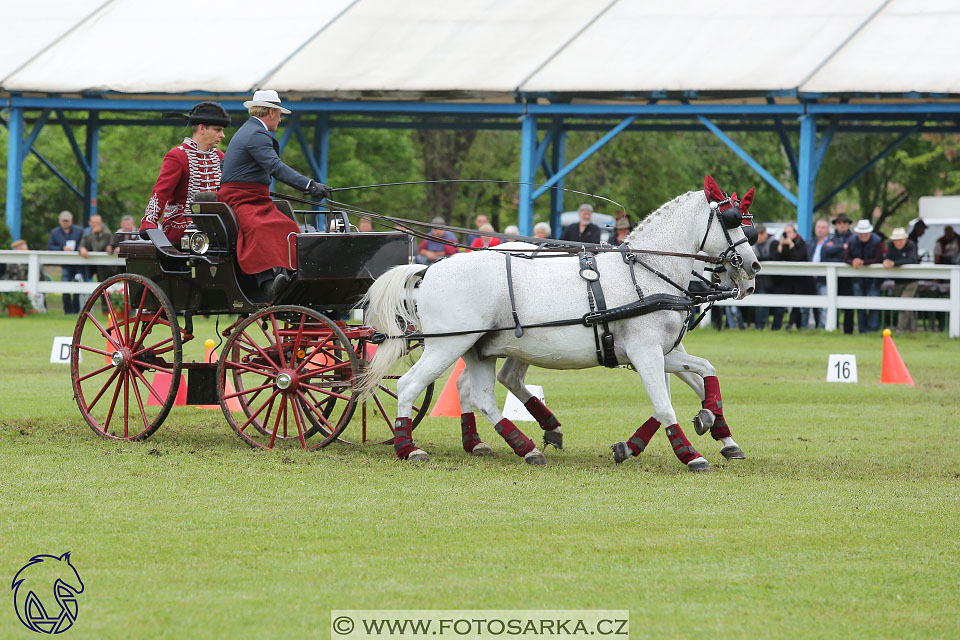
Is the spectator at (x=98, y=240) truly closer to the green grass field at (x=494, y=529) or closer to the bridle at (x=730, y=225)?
the green grass field at (x=494, y=529)

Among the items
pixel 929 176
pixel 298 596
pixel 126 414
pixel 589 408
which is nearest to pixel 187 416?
pixel 126 414

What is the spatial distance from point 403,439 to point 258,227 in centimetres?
179

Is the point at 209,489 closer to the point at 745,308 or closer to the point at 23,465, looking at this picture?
the point at 23,465

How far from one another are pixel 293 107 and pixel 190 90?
189 cm

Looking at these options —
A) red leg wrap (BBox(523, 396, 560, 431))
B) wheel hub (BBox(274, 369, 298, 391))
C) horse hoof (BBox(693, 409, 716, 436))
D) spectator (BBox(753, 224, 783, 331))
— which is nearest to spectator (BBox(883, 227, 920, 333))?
spectator (BBox(753, 224, 783, 331))

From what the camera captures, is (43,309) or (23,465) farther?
(43,309)

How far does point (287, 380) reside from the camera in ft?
30.6

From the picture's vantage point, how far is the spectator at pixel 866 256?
830 inches

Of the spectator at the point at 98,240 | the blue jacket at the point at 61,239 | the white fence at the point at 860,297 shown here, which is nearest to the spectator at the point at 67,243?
the blue jacket at the point at 61,239

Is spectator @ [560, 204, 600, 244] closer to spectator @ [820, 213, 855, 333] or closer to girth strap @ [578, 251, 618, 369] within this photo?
spectator @ [820, 213, 855, 333]

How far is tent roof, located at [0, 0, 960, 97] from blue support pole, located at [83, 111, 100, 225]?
269cm

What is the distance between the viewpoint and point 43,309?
24.0m

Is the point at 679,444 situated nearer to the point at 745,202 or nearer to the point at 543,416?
the point at 543,416

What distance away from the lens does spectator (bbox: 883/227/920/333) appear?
68.6 ft
